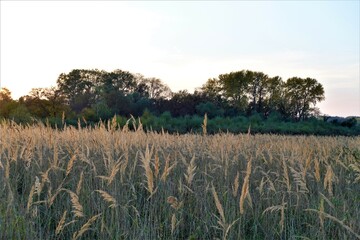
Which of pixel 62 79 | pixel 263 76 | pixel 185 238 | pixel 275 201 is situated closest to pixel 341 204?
pixel 275 201

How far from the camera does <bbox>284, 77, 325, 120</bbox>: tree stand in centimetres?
4328

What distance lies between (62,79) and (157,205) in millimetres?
46450

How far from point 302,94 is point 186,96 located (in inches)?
518

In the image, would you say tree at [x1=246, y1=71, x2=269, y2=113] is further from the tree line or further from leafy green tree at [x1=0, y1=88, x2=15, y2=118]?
leafy green tree at [x1=0, y1=88, x2=15, y2=118]

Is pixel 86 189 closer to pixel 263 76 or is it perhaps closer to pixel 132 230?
pixel 132 230

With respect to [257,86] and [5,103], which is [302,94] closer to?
[257,86]

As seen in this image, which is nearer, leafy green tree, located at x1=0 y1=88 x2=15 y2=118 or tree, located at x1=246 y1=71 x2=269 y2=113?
leafy green tree, located at x1=0 y1=88 x2=15 y2=118

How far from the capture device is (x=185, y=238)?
398 centimetres

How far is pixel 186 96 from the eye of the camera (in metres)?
39.9

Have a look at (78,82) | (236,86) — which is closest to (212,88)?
(236,86)

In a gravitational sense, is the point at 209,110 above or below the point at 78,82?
below

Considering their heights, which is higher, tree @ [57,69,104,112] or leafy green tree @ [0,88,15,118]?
tree @ [57,69,104,112]

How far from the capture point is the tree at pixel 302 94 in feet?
142

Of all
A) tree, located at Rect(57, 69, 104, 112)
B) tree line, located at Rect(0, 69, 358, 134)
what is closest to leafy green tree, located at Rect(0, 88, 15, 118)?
tree line, located at Rect(0, 69, 358, 134)
